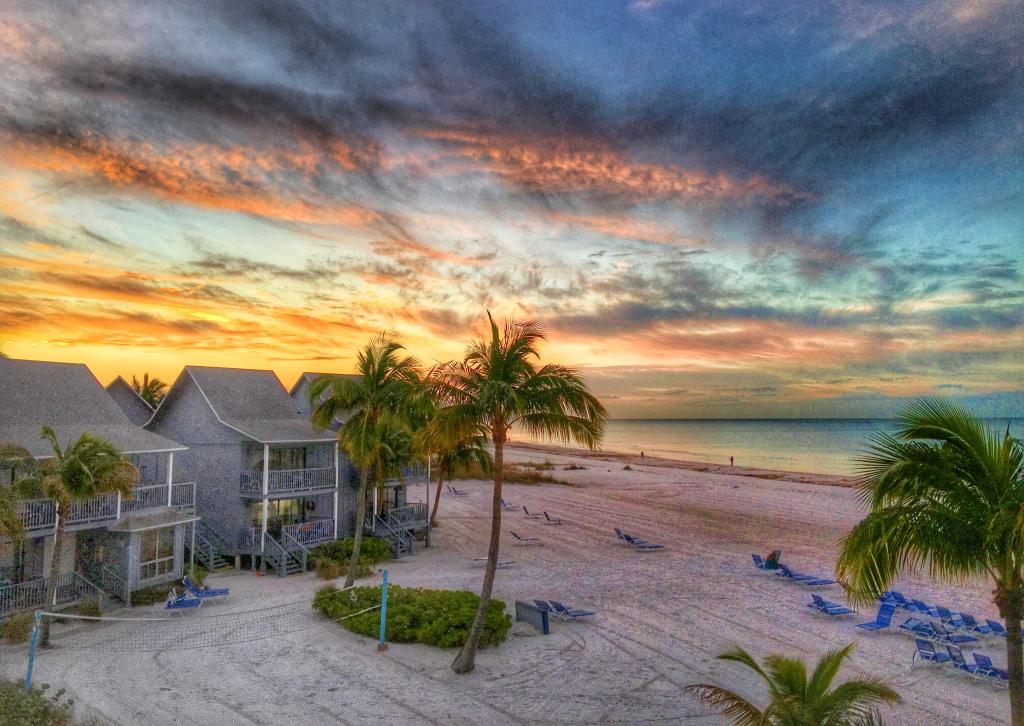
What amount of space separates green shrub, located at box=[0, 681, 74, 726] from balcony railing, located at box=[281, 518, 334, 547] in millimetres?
14933

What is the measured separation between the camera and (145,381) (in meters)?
44.1

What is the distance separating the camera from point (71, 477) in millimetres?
18016

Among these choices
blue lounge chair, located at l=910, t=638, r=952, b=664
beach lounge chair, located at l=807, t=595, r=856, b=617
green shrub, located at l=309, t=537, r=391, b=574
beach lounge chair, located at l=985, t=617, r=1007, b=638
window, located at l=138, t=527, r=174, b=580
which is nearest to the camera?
blue lounge chair, located at l=910, t=638, r=952, b=664

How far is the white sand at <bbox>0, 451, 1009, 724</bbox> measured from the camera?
14.1 metres

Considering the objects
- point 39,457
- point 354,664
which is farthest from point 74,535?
point 354,664

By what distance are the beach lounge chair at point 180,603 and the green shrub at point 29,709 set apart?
7947 mm

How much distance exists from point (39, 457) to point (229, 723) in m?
12.0

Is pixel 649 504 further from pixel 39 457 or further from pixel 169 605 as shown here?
pixel 39 457

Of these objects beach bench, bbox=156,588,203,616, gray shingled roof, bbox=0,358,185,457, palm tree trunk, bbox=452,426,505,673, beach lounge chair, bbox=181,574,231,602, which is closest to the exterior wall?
gray shingled roof, bbox=0,358,185,457

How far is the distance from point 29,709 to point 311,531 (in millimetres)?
17355

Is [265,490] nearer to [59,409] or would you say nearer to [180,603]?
[180,603]

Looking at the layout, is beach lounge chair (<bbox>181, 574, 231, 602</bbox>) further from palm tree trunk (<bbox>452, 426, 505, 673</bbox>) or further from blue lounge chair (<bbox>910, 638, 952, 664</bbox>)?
blue lounge chair (<bbox>910, 638, 952, 664</bbox>)

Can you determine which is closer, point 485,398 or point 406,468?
point 485,398

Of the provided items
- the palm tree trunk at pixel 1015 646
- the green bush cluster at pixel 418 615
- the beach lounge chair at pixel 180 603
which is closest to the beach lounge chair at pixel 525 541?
the green bush cluster at pixel 418 615
